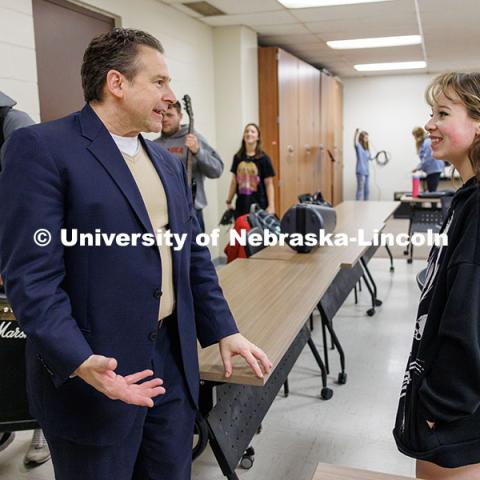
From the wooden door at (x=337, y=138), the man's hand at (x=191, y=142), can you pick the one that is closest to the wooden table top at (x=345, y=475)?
the man's hand at (x=191, y=142)

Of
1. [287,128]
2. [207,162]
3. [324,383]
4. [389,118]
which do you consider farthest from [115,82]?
[389,118]

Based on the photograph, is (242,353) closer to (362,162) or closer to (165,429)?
(165,429)

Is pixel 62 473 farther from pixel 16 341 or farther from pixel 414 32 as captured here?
pixel 414 32

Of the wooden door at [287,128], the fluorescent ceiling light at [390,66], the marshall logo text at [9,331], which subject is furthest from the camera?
the fluorescent ceiling light at [390,66]

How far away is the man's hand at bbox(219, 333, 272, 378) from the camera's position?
150 centimetres

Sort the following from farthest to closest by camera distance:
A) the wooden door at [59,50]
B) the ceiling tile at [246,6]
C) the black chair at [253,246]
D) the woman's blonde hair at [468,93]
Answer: the ceiling tile at [246,6] < the wooden door at [59,50] < the black chair at [253,246] < the woman's blonde hair at [468,93]

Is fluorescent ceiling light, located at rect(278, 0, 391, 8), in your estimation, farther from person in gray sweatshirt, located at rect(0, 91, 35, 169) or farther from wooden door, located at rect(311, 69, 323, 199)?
person in gray sweatshirt, located at rect(0, 91, 35, 169)

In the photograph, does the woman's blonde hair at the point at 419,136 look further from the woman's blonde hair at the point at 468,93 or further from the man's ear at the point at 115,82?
the man's ear at the point at 115,82

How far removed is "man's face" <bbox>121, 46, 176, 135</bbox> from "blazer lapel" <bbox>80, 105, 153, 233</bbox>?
0.08 meters

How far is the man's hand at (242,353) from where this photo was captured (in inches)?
59.1

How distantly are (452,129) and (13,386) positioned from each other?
66.5 inches

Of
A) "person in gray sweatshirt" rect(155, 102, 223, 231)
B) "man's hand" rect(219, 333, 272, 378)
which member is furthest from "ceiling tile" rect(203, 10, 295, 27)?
"man's hand" rect(219, 333, 272, 378)

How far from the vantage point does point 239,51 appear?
6273 millimetres

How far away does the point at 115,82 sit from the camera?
1264 millimetres
